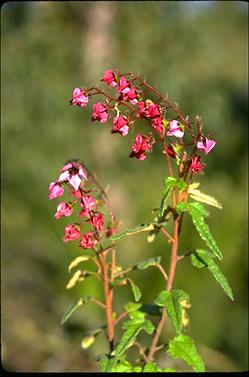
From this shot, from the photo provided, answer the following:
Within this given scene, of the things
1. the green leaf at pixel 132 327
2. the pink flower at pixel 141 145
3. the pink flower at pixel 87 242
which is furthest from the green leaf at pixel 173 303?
the pink flower at pixel 141 145

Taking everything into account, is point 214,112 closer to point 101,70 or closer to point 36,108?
point 101,70

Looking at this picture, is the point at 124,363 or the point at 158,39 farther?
the point at 158,39

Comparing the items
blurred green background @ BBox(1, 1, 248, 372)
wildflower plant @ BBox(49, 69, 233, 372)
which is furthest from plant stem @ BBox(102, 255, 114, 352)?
blurred green background @ BBox(1, 1, 248, 372)

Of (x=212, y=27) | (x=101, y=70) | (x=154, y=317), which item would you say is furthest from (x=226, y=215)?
(x=154, y=317)

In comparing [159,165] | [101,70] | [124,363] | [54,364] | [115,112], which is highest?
[101,70]

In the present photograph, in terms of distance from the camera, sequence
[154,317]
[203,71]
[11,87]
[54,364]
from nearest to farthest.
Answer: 1. [154,317]
2. [54,364]
3. [11,87]
4. [203,71]

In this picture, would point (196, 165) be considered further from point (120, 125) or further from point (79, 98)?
point (79, 98)
